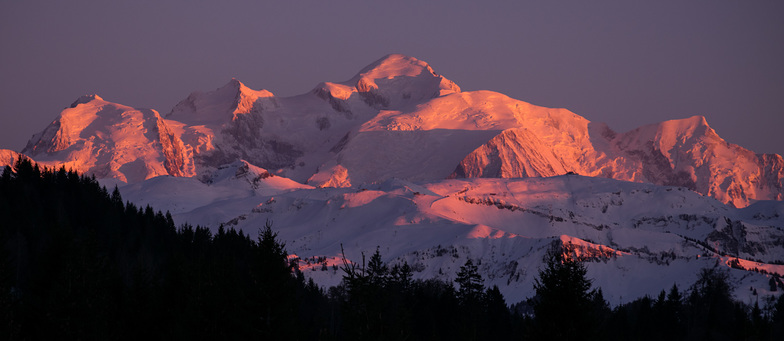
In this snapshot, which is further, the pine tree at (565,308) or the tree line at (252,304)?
the tree line at (252,304)

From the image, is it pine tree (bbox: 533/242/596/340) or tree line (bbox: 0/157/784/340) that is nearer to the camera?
pine tree (bbox: 533/242/596/340)

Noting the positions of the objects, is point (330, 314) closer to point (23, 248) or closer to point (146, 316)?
point (23, 248)

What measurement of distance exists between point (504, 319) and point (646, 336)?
587 inches

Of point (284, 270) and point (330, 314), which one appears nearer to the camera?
point (284, 270)

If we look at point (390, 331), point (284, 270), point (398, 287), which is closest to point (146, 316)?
point (284, 270)

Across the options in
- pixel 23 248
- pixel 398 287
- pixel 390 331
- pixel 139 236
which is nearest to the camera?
pixel 390 331

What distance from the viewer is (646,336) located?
394ft

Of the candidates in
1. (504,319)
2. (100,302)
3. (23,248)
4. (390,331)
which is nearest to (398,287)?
(504,319)

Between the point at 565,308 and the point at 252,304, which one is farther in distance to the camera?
the point at 252,304

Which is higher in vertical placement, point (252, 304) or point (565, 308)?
point (252, 304)

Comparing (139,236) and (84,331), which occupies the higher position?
(139,236)

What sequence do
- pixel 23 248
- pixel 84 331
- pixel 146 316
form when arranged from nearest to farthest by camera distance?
pixel 84 331 → pixel 146 316 → pixel 23 248

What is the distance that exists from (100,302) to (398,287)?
2630 inches

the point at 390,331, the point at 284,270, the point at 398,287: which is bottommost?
the point at 390,331
